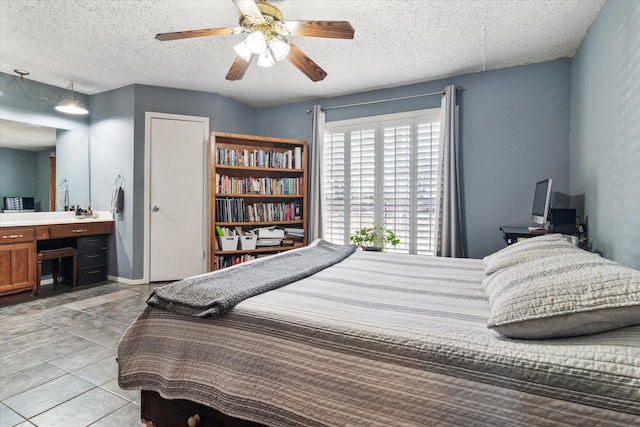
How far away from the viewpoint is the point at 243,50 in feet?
7.66

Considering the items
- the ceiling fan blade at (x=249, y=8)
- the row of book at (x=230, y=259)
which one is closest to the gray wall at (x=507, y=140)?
the ceiling fan blade at (x=249, y=8)

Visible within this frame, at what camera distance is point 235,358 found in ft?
3.91

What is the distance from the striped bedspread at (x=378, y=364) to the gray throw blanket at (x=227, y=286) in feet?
0.16

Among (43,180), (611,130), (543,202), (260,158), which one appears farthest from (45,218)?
(611,130)

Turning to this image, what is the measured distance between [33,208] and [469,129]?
17.7ft

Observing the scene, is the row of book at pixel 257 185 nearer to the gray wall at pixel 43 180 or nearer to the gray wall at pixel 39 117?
the gray wall at pixel 39 117

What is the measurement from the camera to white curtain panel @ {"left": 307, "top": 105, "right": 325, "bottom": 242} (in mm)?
4539

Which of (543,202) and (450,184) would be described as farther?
(450,184)

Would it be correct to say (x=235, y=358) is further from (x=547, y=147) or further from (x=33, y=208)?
(x=33, y=208)

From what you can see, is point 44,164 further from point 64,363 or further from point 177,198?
point 64,363

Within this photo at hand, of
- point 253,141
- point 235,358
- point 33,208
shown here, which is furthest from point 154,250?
point 235,358

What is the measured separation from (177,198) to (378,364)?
404 centimetres


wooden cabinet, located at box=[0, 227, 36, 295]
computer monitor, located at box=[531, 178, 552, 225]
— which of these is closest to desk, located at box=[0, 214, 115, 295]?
wooden cabinet, located at box=[0, 227, 36, 295]

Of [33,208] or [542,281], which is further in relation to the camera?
[33,208]
